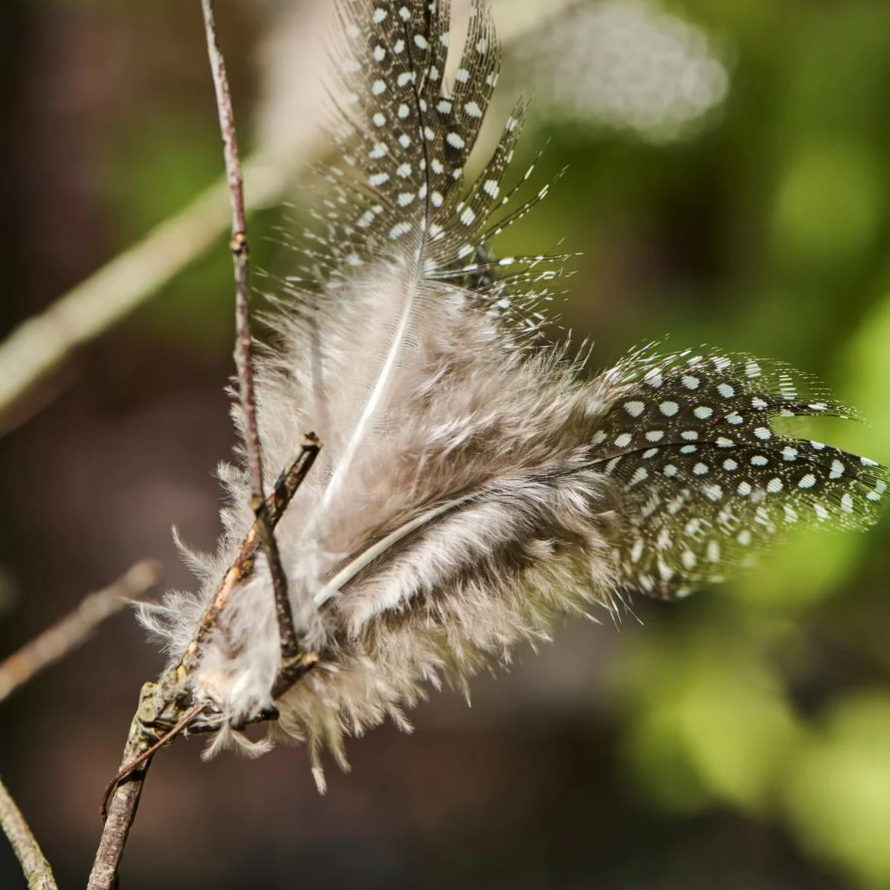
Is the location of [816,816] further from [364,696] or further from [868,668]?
[364,696]

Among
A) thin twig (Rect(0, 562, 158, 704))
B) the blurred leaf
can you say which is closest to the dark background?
the blurred leaf

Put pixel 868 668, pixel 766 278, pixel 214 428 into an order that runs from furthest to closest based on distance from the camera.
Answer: pixel 214 428 → pixel 868 668 → pixel 766 278

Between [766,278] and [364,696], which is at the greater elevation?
[364,696]

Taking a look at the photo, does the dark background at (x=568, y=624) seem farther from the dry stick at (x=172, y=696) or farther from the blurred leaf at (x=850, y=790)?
the dry stick at (x=172, y=696)

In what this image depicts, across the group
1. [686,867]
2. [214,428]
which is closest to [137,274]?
[214,428]

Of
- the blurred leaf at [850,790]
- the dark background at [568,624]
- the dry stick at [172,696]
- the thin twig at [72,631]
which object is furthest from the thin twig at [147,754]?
the blurred leaf at [850,790]

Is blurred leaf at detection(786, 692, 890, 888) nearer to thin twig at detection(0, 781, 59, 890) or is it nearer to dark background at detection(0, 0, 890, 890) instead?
dark background at detection(0, 0, 890, 890)
